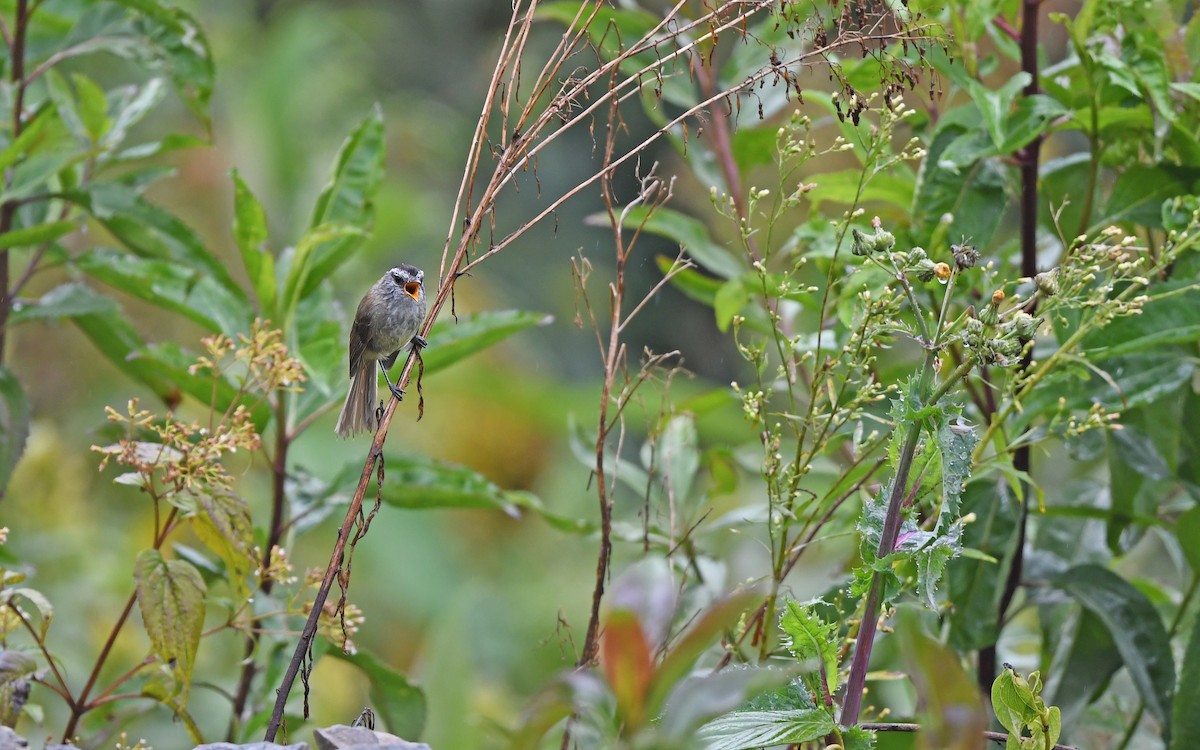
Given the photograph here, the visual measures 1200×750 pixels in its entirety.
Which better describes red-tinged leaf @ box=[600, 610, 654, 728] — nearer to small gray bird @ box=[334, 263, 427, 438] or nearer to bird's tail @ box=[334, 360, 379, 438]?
bird's tail @ box=[334, 360, 379, 438]

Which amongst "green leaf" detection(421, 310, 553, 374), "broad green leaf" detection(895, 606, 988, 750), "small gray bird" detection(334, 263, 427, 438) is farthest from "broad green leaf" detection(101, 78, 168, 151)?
"broad green leaf" detection(895, 606, 988, 750)

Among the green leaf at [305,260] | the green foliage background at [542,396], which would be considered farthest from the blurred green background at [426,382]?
the green leaf at [305,260]

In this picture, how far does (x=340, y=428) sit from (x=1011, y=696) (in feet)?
3.96

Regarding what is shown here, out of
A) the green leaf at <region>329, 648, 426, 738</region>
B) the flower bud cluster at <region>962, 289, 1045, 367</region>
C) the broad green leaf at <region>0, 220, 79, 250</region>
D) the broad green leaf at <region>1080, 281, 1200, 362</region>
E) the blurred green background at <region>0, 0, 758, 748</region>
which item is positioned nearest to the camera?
the flower bud cluster at <region>962, 289, 1045, 367</region>

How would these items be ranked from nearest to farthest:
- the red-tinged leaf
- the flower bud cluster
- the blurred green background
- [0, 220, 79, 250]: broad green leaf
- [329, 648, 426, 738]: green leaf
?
the red-tinged leaf < the flower bud cluster < [329, 648, 426, 738]: green leaf < [0, 220, 79, 250]: broad green leaf < the blurred green background

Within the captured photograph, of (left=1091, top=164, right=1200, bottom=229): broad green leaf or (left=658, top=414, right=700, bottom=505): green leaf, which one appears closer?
(left=1091, top=164, right=1200, bottom=229): broad green leaf

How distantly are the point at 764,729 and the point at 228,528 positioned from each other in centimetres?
68

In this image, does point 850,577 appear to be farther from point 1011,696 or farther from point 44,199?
point 44,199

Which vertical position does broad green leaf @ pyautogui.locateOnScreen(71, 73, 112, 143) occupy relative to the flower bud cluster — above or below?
above

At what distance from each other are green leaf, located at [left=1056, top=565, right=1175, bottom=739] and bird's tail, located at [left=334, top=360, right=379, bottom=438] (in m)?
1.22

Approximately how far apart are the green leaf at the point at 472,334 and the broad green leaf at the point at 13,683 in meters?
0.82

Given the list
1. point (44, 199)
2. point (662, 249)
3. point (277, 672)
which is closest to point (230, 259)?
point (662, 249)

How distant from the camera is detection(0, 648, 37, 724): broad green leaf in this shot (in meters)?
1.29

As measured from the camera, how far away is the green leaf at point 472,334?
1.97m
